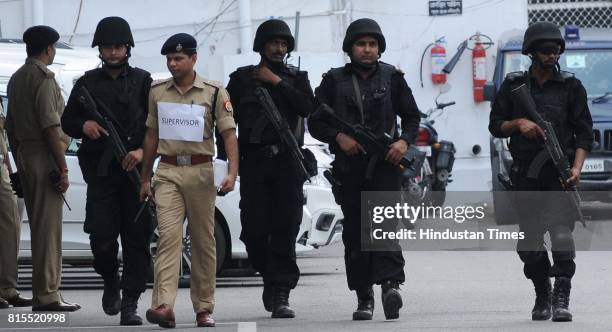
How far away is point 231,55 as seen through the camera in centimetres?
2420

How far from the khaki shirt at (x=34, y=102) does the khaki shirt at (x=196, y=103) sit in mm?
1024

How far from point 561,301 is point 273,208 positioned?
6.78 feet

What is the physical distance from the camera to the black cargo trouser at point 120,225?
10484mm

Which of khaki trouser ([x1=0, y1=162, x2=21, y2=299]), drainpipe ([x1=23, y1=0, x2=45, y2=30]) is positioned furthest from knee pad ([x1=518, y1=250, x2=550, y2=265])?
drainpipe ([x1=23, y1=0, x2=45, y2=30])

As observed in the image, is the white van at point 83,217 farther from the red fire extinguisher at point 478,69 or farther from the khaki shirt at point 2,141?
the red fire extinguisher at point 478,69

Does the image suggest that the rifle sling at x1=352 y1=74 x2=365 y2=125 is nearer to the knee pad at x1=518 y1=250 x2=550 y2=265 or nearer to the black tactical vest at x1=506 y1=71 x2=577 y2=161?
the black tactical vest at x1=506 y1=71 x2=577 y2=161

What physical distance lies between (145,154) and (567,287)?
111 inches

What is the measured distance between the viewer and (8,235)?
11523 millimetres

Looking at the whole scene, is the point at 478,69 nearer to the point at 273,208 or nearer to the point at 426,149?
the point at 426,149

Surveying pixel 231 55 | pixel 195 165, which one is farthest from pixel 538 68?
pixel 231 55

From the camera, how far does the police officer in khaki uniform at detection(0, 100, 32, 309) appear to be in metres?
11.5

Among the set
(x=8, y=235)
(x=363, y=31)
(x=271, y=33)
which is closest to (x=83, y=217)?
(x=8, y=235)

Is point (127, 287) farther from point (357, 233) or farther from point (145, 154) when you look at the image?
point (357, 233)

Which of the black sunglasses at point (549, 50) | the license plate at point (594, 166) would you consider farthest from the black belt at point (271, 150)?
the license plate at point (594, 166)
